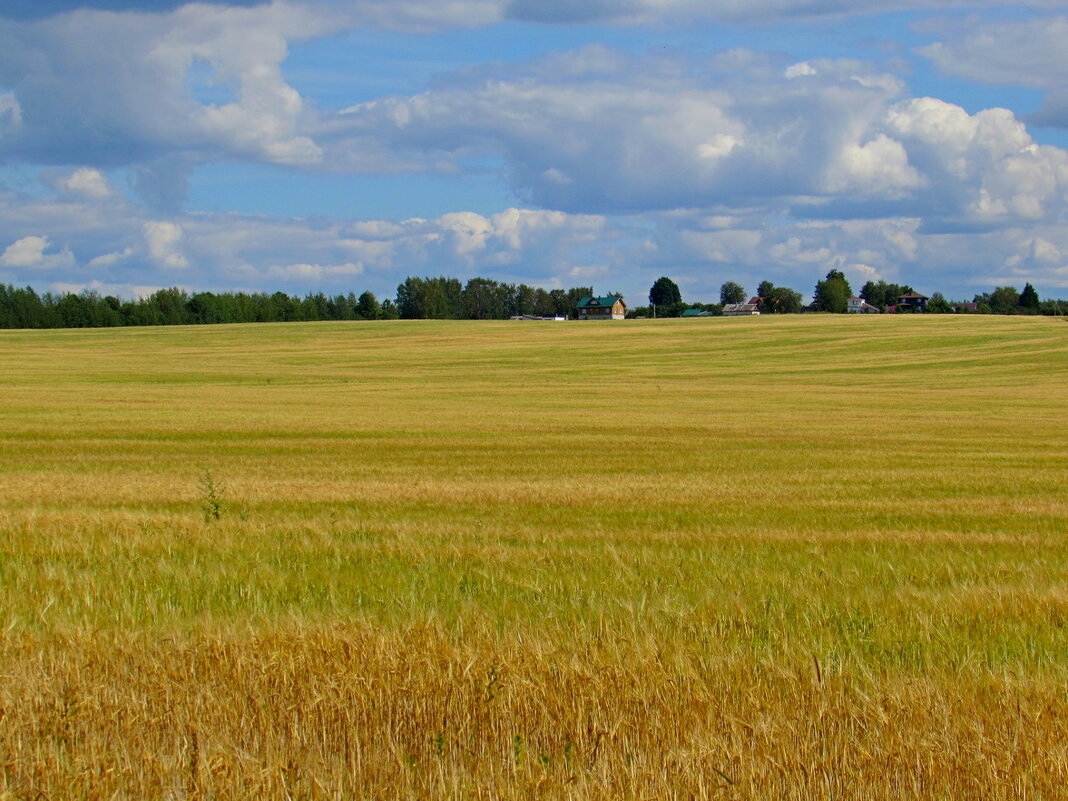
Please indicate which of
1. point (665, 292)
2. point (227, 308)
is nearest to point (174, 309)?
point (227, 308)

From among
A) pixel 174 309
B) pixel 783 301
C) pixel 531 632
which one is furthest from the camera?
pixel 783 301

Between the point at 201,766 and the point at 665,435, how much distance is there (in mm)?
24779

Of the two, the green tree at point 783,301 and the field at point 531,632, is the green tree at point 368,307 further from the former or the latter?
the field at point 531,632

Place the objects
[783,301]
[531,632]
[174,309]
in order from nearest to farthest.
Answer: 1. [531,632]
2. [174,309]
3. [783,301]

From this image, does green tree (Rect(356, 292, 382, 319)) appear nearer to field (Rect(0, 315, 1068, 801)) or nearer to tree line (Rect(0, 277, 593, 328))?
tree line (Rect(0, 277, 593, 328))

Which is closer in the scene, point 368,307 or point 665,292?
point 368,307

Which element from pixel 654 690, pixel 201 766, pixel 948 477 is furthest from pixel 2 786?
pixel 948 477

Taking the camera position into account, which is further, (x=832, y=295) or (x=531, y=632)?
(x=832, y=295)

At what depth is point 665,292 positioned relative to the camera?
196500mm

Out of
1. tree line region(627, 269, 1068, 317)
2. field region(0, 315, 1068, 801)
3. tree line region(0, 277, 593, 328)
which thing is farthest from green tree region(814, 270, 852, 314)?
field region(0, 315, 1068, 801)

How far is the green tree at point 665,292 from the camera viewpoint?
196500 mm

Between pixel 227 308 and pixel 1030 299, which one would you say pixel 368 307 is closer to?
pixel 227 308

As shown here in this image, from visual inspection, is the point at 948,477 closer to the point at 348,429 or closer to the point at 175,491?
the point at 175,491

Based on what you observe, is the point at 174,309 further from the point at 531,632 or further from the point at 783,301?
the point at 531,632
